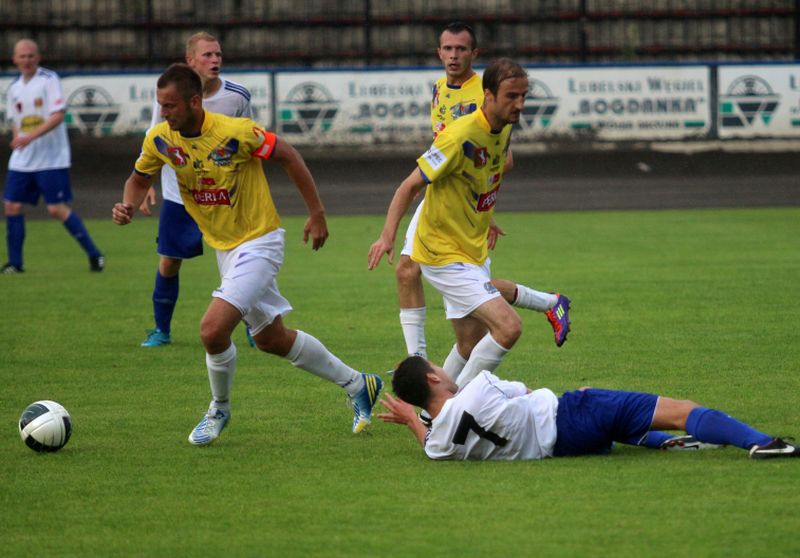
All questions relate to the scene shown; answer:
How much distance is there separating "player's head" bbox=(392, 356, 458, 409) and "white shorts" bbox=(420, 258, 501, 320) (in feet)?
2.58

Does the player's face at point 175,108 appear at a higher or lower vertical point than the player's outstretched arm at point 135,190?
higher

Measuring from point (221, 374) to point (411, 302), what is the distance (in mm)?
1524

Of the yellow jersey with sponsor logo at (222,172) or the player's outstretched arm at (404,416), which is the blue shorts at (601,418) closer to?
the player's outstretched arm at (404,416)

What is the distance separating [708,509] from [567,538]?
0.65 metres

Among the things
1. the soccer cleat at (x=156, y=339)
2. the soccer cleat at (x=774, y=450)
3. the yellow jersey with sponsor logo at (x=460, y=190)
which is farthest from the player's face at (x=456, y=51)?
the soccer cleat at (x=156, y=339)

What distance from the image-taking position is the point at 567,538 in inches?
184

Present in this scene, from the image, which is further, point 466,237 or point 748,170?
point 748,170

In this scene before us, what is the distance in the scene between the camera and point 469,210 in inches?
266

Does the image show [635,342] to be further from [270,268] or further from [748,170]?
[748,170]

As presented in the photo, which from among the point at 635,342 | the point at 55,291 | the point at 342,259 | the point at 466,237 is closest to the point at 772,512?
the point at 466,237

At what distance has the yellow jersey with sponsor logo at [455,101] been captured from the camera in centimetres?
769

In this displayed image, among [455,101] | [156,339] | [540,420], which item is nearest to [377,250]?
[540,420]

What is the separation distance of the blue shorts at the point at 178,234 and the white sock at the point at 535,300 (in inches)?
105

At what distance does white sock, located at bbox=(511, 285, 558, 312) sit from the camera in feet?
24.9
